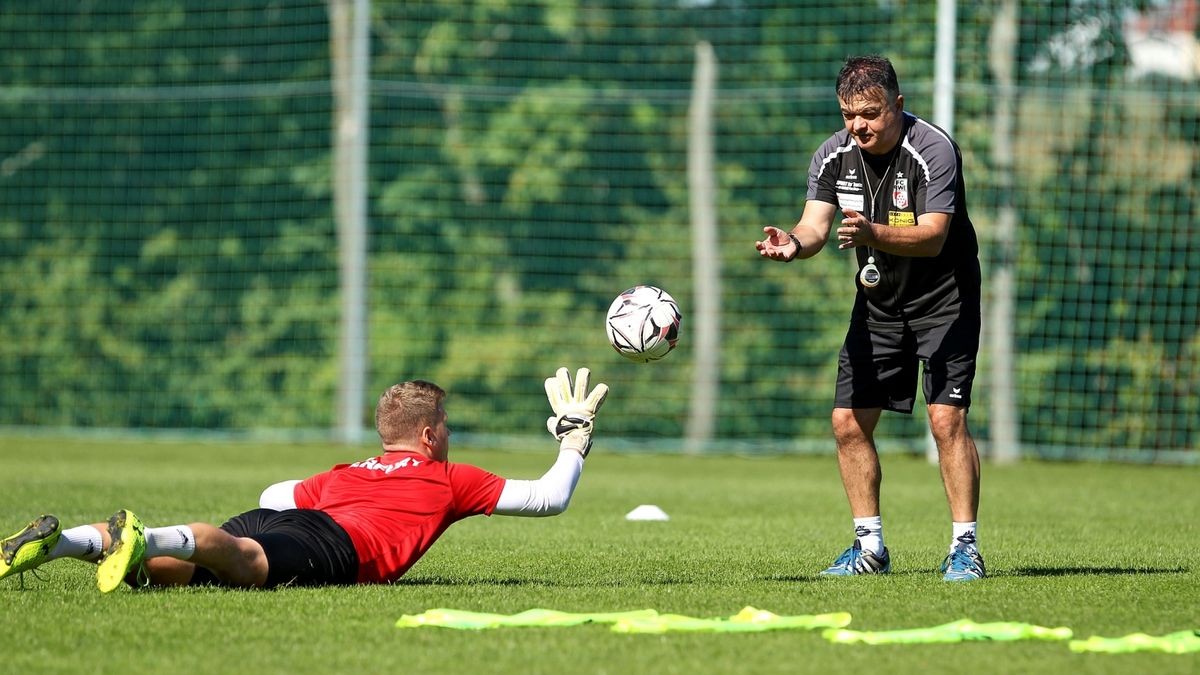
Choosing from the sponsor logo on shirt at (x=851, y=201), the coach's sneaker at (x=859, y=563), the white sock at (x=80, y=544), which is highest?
the sponsor logo on shirt at (x=851, y=201)

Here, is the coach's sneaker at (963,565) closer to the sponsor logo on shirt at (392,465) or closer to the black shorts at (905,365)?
the black shorts at (905,365)

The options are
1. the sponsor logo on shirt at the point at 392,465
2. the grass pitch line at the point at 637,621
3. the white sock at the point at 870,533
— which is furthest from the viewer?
the white sock at the point at 870,533

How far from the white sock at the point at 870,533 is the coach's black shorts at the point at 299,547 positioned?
7.60ft

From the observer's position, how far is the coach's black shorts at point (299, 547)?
242 inches

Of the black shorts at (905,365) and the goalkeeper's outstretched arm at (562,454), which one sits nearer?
the goalkeeper's outstretched arm at (562,454)

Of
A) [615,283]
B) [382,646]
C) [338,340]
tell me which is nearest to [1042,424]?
[615,283]

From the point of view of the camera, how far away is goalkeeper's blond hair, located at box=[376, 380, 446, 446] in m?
6.46

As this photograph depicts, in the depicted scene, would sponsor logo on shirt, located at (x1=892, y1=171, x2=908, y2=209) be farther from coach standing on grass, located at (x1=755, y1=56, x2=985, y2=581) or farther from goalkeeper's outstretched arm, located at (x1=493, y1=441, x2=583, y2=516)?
goalkeeper's outstretched arm, located at (x1=493, y1=441, x2=583, y2=516)

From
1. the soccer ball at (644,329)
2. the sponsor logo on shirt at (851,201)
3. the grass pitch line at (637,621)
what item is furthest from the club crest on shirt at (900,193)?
the grass pitch line at (637,621)

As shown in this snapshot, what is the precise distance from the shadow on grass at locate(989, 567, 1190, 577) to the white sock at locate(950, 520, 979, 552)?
8.4 inches

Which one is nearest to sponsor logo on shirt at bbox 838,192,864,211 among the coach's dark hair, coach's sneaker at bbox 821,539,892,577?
the coach's dark hair

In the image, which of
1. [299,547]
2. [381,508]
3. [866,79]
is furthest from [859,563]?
[299,547]

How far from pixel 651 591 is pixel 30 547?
224cm

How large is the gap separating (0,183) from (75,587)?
18965 mm
